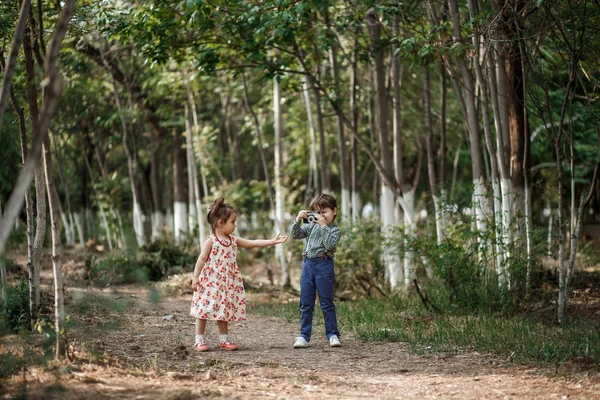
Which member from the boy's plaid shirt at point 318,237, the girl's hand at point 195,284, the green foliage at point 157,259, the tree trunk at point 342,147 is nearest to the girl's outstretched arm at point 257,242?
the boy's plaid shirt at point 318,237

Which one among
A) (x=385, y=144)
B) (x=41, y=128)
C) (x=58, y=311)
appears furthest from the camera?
(x=385, y=144)

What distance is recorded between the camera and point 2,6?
26.6ft

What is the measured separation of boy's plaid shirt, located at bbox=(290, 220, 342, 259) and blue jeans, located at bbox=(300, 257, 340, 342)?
3.1 inches

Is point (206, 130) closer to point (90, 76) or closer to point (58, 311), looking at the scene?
point (90, 76)

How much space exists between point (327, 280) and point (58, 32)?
155 inches

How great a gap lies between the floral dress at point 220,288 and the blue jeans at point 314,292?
2.19ft

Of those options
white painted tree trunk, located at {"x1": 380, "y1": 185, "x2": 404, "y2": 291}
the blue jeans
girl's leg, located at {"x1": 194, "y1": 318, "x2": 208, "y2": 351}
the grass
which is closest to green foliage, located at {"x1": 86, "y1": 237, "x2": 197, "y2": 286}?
white painted tree trunk, located at {"x1": 380, "y1": 185, "x2": 404, "y2": 291}

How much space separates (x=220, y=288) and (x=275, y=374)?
1586mm

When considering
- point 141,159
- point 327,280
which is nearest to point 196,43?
point 327,280

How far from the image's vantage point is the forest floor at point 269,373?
16.6 ft

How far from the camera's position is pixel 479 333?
299 inches

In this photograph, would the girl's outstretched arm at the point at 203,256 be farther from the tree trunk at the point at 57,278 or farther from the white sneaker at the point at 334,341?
the tree trunk at the point at 57,278

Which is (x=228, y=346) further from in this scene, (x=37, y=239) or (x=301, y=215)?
(x=37, y=239)

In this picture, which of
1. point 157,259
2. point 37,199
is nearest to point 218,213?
point 37,199
